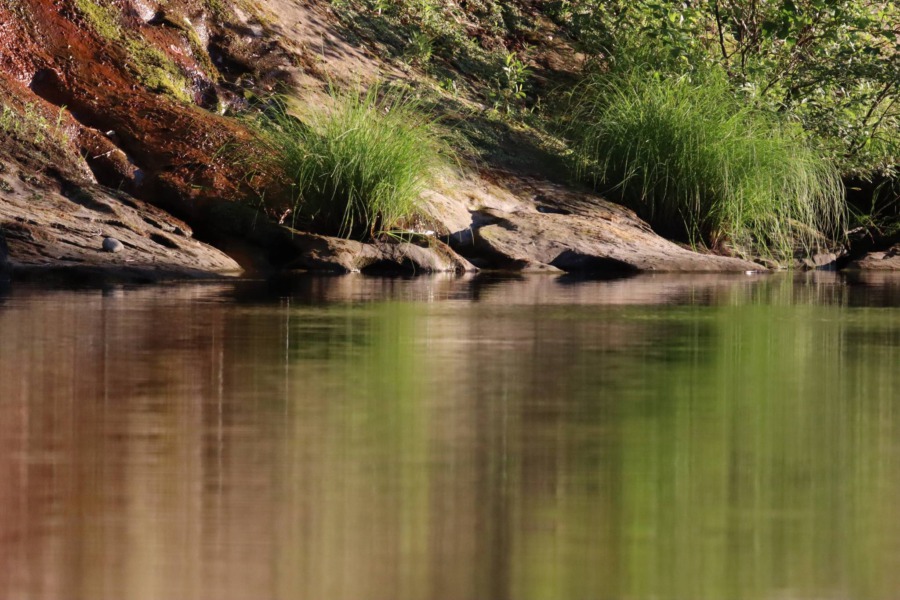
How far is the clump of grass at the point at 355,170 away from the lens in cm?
1178

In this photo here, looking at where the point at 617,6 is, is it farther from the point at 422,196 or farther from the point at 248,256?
the point at 248,256

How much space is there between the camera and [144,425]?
12.0ft

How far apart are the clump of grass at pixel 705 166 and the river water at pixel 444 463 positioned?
24.0 feet

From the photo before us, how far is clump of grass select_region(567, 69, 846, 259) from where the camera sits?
535 inches

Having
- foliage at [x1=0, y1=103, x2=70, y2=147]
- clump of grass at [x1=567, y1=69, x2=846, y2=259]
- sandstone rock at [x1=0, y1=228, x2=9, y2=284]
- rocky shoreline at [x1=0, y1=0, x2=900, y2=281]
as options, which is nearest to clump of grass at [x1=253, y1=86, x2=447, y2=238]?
rocky shoreline at [x1=0, y1=0, x2=900, y2=281]

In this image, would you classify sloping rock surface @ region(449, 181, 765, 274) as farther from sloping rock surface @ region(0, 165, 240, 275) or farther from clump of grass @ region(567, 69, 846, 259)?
sloping rock surface @ region(0, 165, 240, 275)

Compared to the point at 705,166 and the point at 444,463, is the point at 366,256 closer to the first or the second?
the point at 705,166

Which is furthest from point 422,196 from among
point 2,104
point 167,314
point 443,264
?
point 167,314

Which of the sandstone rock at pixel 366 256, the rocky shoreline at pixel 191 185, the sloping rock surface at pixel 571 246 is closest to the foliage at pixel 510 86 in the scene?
the rocky shoreline at pixel 191 185

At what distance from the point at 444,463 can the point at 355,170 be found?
877 cm

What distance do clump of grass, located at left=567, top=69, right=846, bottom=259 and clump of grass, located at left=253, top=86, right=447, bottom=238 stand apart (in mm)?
2680

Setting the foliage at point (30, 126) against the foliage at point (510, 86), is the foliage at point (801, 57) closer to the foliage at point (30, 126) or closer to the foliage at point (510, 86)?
the foliage at point (510, 86)

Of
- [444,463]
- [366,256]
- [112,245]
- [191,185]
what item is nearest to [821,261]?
[366,256]

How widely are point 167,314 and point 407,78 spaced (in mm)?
9131
